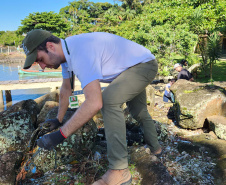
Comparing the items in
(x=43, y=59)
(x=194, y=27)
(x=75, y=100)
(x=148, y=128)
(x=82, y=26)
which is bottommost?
(x=148, y=128)

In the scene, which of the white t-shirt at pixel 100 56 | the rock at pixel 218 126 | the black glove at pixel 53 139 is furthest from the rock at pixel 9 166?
the rock at pixel 218 126

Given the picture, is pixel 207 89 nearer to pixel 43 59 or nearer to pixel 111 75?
pixel 111 75

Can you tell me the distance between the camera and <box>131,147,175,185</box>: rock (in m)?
2.11

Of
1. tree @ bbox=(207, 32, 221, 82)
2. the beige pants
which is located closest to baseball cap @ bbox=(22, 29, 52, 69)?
the beige pants

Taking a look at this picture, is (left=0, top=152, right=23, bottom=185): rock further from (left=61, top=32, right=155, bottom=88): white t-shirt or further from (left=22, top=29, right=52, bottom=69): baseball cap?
(left=61, top=32, right=155, bottom=88): white t-shirt

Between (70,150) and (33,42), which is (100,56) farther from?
(70,150)

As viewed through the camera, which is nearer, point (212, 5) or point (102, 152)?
point (102, 152)

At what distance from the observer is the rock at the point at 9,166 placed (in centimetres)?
221

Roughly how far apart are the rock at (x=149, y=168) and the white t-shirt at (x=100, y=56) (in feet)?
3.37

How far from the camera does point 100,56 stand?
1.86 metres

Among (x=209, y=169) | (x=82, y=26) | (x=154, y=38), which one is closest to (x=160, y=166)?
(x=209, y=169)

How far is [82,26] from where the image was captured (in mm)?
42750

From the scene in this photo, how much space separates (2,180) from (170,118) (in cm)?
383

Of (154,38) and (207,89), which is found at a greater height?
(154,38)
